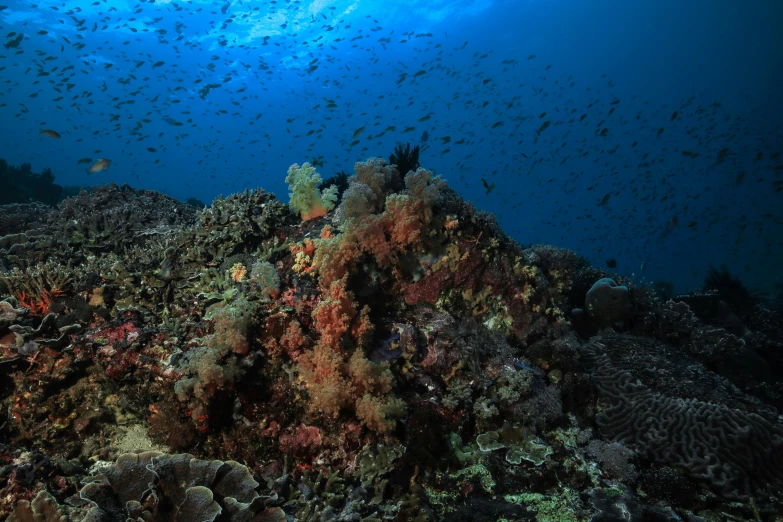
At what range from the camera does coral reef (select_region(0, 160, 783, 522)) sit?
3176mm

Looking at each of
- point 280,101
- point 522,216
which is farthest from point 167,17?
point 522,216

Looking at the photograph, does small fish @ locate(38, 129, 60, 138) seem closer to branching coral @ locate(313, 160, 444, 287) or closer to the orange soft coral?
branching coral @ locate(313, 160, 444, 287)

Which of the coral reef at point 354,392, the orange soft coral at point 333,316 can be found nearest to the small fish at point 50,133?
the coral reef at point 354,392

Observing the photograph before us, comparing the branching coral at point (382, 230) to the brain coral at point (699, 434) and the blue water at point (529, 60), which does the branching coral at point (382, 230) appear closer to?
the brain coral at point (699, 434)

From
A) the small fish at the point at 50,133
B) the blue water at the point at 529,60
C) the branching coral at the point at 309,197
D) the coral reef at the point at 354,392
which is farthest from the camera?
the blue water at the point at 529,60

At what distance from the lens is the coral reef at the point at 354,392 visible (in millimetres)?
3176

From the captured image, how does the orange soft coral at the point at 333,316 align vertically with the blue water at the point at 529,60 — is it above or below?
below

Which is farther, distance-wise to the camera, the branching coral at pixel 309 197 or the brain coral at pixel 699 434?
the branching coral at pixel 309 197

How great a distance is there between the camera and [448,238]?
16.8 ft

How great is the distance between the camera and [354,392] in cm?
377

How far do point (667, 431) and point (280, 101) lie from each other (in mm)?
122147

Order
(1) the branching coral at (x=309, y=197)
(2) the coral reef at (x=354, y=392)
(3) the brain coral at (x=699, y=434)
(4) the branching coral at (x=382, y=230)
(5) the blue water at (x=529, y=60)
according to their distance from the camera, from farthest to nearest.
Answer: (5) the blue water at (x=529, y=60) → (1) the branching coral at (x=309, y=197) → (4) the branching coral at (x=382, y=230) → (3) the brain coral at (x=699, y=434) → (2) the coral reef at (x=354, y=392)

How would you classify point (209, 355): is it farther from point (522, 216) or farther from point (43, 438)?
point (522, 216)

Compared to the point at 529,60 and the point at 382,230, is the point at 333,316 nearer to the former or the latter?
the point at 382,230
